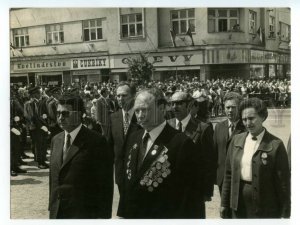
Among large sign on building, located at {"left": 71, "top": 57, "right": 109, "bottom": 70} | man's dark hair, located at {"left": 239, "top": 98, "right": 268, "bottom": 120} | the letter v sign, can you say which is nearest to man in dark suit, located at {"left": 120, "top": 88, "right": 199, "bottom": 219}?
man's dark hair, located at {"left": 239, "top": 98, "right": 268, "bottom": 120}

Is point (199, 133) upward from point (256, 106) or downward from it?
downward

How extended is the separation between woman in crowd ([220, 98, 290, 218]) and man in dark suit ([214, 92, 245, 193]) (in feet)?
0.48

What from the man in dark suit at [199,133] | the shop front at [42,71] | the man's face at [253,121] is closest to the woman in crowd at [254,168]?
the man's face at [253,121]

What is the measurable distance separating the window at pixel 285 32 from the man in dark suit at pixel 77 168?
1988mm

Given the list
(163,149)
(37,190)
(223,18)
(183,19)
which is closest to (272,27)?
(223,18)

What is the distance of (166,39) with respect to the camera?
12.9 ft

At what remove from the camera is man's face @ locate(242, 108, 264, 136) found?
10.1 ft

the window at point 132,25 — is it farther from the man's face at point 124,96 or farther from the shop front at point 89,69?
the man's face at point 124,96

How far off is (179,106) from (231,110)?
459 millimetres

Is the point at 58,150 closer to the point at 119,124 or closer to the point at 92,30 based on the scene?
the point at 119,124
